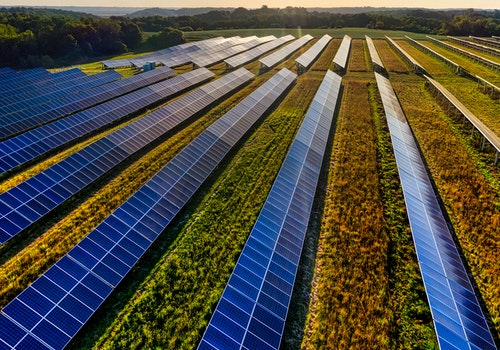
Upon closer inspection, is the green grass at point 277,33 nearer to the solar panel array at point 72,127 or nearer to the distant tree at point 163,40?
the distant tree at point 163,40

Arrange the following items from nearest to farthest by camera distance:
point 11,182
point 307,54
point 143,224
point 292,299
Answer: point 292,299 → point 143,224 → point 11,182 → point 307,54

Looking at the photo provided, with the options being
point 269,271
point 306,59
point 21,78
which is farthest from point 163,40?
point 269,271

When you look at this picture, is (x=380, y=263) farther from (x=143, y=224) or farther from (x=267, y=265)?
(x=143, y=224)

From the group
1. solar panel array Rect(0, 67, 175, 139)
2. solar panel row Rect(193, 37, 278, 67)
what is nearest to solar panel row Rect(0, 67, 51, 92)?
solar panel array Rect(0, 67, 175, 139)

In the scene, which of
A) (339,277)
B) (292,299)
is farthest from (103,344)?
(339,277)

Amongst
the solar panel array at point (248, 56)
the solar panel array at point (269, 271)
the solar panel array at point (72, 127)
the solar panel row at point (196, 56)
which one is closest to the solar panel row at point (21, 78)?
the solar panel array at point (72, 127)

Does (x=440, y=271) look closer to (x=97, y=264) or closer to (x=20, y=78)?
(x=97, y=264)
